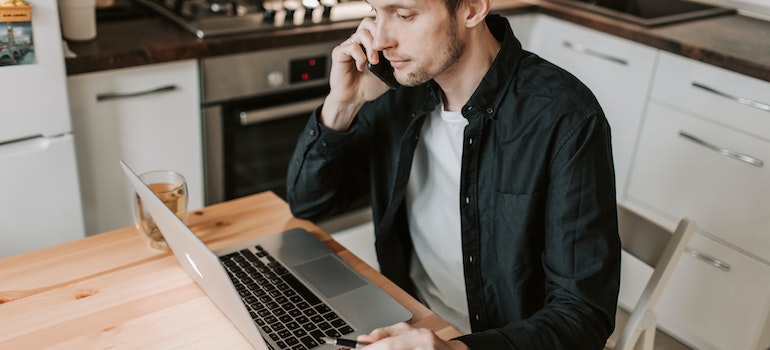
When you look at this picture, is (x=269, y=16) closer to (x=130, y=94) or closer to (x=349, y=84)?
(x=130, y=94)

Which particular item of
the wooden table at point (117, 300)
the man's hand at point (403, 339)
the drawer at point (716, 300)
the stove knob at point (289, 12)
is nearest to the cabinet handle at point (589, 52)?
the drawer at point (716, 300)

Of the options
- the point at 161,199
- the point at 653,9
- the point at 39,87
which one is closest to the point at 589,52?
the point at 653,9

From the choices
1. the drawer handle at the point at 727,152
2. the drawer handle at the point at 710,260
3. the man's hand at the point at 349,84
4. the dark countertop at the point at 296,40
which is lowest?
the drawer handle at the point at 710,260

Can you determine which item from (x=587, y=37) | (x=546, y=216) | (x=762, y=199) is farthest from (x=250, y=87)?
(x=762, y=199)

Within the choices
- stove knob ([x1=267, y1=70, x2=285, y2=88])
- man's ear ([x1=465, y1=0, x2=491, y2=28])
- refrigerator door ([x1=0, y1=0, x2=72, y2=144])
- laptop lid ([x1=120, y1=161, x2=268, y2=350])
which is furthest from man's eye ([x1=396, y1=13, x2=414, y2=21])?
stove knob ([x1=267, y1=70, x2=285, y2=88])

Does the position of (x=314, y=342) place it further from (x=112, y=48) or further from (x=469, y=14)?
(x=112, y=48)

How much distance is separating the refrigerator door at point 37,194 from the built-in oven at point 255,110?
1.43 ft

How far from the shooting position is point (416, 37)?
1.34 meters

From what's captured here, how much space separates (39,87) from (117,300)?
106 centimetres

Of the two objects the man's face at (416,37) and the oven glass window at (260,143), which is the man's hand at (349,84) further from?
the oven glass window at (260,143)

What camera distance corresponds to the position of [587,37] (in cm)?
276

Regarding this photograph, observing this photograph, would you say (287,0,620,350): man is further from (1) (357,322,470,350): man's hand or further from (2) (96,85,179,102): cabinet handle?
(2) (96,85,179,102): cabinet handle

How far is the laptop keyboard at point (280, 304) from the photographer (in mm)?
1112

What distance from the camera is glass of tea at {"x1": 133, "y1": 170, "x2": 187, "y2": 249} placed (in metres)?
1.29
